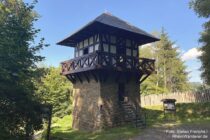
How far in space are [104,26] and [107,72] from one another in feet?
11.6

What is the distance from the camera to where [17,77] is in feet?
34.1

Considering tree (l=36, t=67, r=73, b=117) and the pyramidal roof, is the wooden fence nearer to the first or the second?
the pyramidal roof

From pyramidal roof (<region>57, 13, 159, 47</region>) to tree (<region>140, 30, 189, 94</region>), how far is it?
22911 millimetres

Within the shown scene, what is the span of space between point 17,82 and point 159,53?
1422 inches

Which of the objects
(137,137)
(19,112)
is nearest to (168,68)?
(137,137)

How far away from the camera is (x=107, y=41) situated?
19.0 meters

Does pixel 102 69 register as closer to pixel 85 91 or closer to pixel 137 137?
→ pixel 85 91

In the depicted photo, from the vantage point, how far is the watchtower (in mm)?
17969

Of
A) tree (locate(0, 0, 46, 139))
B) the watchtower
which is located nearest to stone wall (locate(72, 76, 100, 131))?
the watchtower

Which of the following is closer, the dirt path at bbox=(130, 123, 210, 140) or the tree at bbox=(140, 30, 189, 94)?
the dirt path at bbox=(130, 123, 210, 140)

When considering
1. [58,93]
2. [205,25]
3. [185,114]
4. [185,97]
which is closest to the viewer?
[185,114]

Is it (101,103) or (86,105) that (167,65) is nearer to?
(86,105)

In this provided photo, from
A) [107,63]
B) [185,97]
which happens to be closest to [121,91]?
[107,63]

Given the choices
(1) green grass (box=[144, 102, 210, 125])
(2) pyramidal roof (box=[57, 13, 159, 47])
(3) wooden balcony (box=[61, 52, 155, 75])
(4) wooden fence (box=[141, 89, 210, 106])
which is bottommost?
(1) green grass (box=[144, 102, 210, 125])
